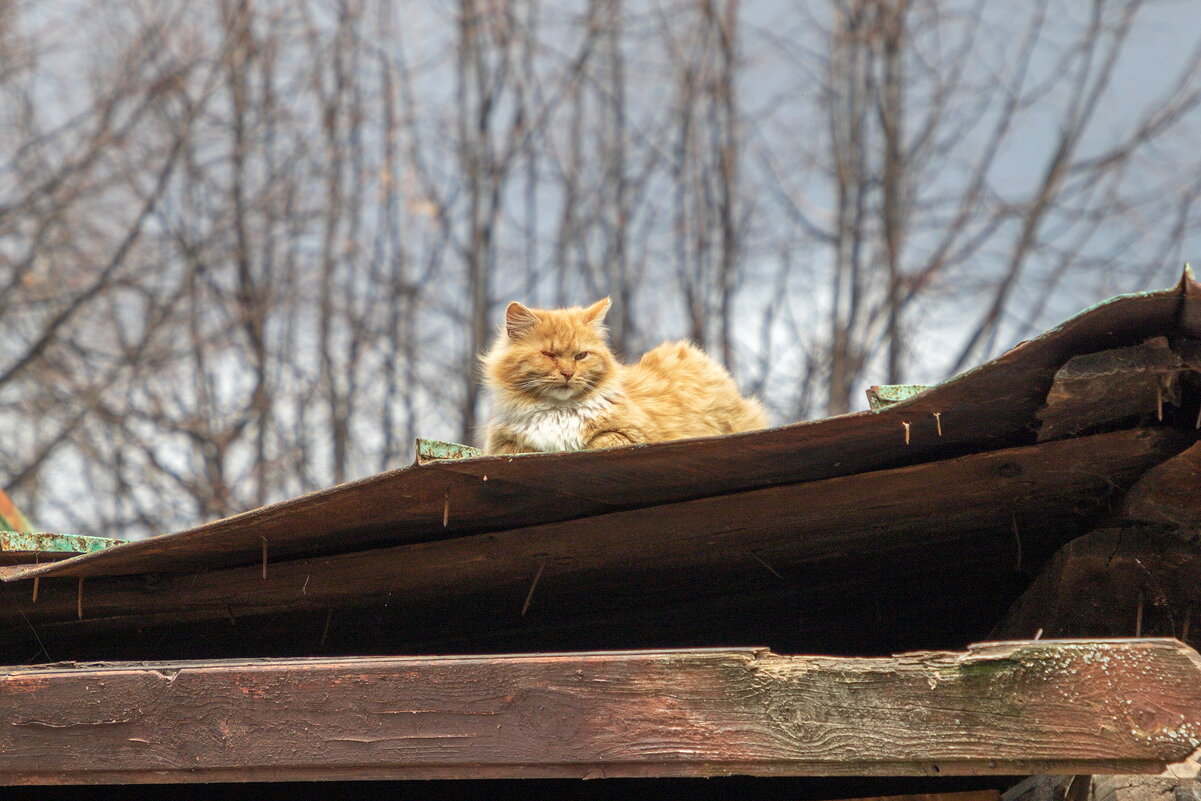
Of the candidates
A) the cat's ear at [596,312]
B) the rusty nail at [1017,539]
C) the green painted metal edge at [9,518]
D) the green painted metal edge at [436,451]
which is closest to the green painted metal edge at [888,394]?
the rusty nail at [1017,539]

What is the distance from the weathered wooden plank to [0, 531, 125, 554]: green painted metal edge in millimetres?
132

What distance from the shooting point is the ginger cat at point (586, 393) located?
3484mm

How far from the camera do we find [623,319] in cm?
1364

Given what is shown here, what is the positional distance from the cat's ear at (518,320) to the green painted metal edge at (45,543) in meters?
1.48

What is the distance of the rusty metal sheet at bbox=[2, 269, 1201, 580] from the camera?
1886 mm

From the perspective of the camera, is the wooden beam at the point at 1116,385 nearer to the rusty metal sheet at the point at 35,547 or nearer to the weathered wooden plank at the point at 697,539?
the weathered wooden plank at the point at 697,539

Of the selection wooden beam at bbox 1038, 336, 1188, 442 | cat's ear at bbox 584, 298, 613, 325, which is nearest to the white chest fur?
cat's ear at bbox 584, 298, 613, 325

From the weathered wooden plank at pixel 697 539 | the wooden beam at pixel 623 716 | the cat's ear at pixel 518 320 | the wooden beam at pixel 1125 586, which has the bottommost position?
the wooden beam at pixel 623 716

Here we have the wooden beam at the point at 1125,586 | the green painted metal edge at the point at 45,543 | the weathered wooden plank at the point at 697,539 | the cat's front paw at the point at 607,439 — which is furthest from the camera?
the cat's front paw at the point at 607,439

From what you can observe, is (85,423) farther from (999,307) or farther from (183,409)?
(999,307)

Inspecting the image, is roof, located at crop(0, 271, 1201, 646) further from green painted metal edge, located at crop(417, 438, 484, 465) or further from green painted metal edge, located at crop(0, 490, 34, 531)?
green painted metal edge, located at crop(0, 490, 34, 531)

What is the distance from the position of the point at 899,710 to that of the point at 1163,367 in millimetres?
706

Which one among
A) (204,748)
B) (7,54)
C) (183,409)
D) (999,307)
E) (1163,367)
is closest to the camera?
(1163,367)

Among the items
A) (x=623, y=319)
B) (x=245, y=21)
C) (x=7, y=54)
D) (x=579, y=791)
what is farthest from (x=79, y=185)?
(x=579, y=791)
